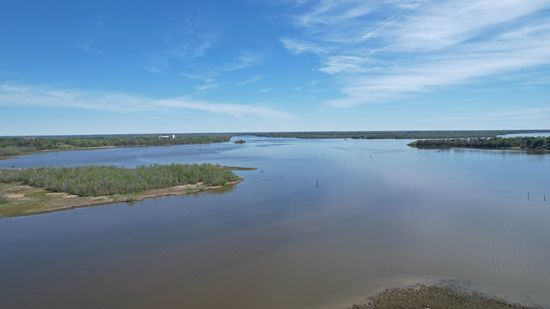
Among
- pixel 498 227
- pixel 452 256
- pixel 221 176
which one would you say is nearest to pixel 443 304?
pixel 452 256

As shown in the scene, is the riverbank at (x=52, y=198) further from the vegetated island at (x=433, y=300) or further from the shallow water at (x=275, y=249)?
the vegetated island at (x=433, y=300)

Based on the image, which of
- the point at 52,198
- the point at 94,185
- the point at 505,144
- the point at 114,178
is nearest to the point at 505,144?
the point at 505,144

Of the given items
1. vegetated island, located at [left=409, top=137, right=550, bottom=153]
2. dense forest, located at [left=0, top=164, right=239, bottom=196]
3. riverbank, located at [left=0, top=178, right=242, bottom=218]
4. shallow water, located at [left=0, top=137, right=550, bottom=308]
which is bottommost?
shallow water, located at [left=0, top=137, right=550, bottom=308]

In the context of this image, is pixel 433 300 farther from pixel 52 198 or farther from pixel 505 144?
pixel 505 144

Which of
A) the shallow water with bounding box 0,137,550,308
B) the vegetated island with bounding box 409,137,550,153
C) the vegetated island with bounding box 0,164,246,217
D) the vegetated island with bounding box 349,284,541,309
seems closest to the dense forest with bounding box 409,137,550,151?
the vegetated island with bounding box 409,137,550,153

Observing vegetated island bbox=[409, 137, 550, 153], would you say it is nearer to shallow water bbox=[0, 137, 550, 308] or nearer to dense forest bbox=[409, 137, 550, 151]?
dense forest bbox=[409, 137, 550, 151]

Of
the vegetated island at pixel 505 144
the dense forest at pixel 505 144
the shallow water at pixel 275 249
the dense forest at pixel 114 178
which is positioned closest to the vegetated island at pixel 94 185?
the dense forest at pixel 114 178

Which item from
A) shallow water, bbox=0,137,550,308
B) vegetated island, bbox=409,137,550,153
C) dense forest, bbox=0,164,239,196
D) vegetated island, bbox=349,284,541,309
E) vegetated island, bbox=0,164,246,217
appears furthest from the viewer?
vegetated island, bbox=409,137,550,153
